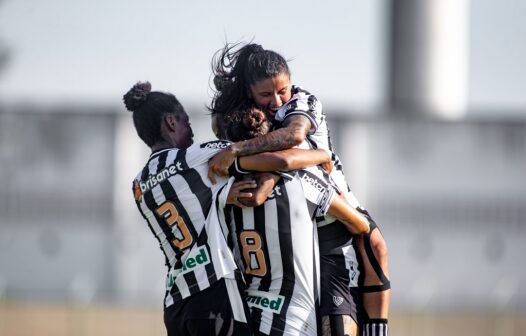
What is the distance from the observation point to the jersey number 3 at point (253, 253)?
707 centimetres

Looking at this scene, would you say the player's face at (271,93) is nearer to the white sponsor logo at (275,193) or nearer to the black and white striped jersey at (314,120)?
the black and white striped jersey at (314,120)

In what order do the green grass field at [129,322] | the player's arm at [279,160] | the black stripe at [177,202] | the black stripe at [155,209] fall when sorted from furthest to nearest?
the green grass field at [129,322]
the black stripe at [155,209]
the black stripe at [177,202]
the player's arm at [279,160]

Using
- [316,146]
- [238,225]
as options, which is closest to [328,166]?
[316,146]

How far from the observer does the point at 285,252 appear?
7.04 metres

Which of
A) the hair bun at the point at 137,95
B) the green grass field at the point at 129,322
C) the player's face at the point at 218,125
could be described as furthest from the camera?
the green grass field at the point at 129,322

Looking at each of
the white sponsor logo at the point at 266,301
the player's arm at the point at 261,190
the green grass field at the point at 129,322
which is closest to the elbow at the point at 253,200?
the player's arm at the point at 261,190

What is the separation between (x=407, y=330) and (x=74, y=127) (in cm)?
1197

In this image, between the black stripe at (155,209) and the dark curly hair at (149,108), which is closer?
the black stripe at (155,209)

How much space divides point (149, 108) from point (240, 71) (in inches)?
23.9

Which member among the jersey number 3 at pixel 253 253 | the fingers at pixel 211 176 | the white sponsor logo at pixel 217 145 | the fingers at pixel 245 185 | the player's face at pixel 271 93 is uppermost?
the player's face at pixel 271 93

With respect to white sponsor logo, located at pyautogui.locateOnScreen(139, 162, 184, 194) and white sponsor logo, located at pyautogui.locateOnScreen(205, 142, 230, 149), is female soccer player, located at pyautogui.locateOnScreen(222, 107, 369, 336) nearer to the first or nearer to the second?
white sponsor logo, located at pyautogui.locateOnScreen(205, 142, 230, 149)

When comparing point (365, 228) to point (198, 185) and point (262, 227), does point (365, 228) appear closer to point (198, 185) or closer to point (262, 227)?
point (262, 227)

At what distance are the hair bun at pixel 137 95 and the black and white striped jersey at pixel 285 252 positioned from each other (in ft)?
3.26

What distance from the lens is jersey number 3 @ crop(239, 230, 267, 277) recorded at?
7.07m
